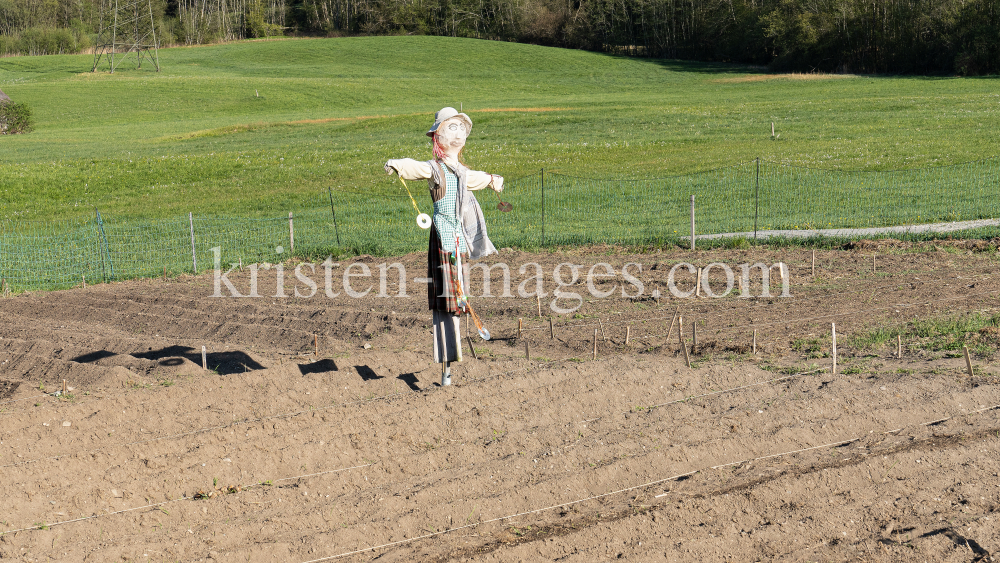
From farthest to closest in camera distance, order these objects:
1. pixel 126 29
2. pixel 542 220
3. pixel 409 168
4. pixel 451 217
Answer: pixel 126 29 → pixel 542 220 → pixel 451 217 → pixel 409 168

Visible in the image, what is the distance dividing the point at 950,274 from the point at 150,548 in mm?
10980

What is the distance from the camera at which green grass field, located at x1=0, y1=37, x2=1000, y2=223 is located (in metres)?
26.2

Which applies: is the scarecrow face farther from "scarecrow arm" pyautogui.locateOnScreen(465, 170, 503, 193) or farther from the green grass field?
the green grass field

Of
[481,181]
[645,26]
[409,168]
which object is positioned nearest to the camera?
[409,168]

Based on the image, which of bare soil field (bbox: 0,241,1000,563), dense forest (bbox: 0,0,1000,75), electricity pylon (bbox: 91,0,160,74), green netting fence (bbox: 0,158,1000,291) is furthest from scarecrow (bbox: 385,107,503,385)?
electricity pylon (bbox: 91,0,160,74)

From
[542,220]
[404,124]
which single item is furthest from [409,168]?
[404,124]

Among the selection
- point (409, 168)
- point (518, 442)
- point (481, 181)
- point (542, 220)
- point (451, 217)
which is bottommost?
point (518, 442)

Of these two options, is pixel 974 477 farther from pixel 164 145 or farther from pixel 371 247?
pixel 164 145

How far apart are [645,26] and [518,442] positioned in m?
85.5

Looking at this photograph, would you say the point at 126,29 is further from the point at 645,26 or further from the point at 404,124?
the point at 404,124

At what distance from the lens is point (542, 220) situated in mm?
16641

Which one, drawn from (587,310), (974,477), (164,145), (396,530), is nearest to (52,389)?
(396,530)

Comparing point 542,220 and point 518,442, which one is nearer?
point 518,442

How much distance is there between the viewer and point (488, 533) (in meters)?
5.30
